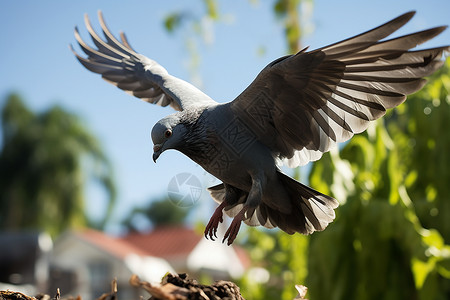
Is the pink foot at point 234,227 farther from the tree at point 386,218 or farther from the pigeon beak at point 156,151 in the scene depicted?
the tree at point 386,218

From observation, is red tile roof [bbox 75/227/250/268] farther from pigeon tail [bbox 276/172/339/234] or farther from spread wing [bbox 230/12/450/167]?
spread wing [bbox 230/12/450/167]

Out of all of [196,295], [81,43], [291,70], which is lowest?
[196,295]

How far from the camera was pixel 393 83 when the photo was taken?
6.08 ft

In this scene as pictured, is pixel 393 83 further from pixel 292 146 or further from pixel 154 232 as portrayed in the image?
pixel 154 232

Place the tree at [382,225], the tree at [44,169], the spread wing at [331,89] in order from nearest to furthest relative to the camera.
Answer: the spread wing at [331,89] < the tree at [382,225] < the tree at [44,169]

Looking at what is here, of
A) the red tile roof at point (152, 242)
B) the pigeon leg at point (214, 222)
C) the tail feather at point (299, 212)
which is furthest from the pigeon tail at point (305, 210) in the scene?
the red tile roof at point (152, 242)

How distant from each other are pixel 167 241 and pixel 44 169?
8.78 meters

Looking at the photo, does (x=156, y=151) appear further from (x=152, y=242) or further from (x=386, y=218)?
(x=152, y=242)

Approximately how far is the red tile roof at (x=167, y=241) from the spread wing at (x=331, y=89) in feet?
54.2

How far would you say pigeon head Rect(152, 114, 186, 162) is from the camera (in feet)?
6.15

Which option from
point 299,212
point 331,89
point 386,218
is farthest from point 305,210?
point 386,218

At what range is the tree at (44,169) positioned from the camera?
24.3 metres

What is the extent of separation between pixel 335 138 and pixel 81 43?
6.42 feet

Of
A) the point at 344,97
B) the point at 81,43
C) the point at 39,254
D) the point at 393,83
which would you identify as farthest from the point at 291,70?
the point at 39,254
